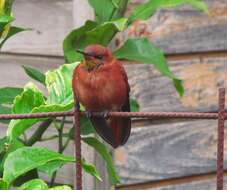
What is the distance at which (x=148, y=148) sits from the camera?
2254 millimetres

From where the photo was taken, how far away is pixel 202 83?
228 centimetres

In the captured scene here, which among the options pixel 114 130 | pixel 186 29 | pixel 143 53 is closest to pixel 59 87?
pixel 114 130

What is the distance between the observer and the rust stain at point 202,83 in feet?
7.39

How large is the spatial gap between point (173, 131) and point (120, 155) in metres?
0.21

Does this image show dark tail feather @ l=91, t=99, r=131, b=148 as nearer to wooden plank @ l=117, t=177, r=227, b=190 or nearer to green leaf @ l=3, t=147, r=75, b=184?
green leaf @ l=3, t=147, r=75, b=184

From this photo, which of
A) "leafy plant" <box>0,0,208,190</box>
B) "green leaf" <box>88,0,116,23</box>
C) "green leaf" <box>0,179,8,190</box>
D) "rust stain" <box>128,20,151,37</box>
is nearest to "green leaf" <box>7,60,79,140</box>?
"leafy plant" <box>0,0,208,190</box>

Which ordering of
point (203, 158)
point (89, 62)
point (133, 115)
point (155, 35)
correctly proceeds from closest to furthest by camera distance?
point (133, 115) → point (89, 62) → point (155, 35) → point (203, 158)

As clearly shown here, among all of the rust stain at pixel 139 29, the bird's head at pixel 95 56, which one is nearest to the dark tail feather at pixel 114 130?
the bird's head at pixel 95 56

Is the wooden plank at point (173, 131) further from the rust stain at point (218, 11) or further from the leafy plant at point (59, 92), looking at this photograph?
the leafy plant at point (59, 92)

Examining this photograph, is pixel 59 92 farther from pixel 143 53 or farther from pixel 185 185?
pixel 185 185

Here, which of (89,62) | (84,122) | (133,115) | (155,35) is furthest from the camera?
(155,35)

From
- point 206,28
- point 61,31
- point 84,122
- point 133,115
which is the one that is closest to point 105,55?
point 84,122

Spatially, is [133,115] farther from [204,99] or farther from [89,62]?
[204,99]

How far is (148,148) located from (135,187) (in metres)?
0.13
